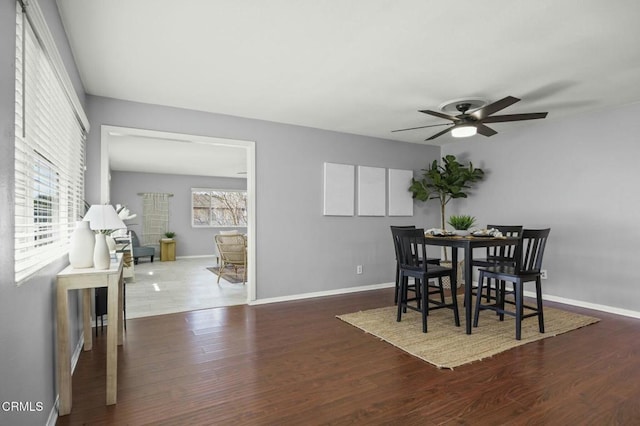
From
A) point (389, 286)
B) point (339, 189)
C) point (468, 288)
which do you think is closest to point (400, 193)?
point (339, 189)

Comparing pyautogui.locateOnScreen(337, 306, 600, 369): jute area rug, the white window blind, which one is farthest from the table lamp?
pyautogui.locateOnScreen(337, 306, 600, 369): jute area rug

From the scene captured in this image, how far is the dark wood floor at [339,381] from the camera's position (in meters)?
1.99


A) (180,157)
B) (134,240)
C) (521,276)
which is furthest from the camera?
(134,240)

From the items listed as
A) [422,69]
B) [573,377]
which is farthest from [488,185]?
[573,377]

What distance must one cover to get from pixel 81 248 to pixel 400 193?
4602 millimetres

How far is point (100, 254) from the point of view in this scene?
7.15 feet

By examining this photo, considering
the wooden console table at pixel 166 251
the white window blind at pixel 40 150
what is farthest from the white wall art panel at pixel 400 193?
the wooden console table at pixel 166 251

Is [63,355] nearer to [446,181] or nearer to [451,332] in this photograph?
[451,332]

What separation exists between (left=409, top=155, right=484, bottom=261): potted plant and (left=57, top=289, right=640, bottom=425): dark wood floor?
8.55 feet

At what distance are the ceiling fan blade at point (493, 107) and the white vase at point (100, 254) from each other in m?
3.14

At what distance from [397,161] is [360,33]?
11.5 feet

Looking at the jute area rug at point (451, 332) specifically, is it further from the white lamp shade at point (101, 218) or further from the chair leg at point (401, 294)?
the white lamp shade at point (101, 218)

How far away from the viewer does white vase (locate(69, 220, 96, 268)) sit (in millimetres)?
2164

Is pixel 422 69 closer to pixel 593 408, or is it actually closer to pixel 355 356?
pixel 355 356
